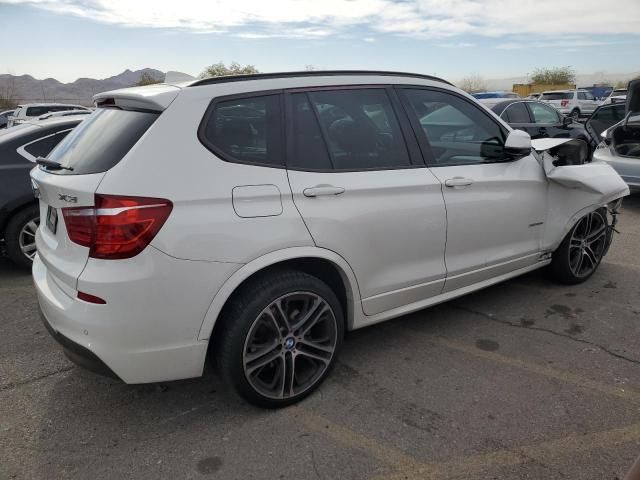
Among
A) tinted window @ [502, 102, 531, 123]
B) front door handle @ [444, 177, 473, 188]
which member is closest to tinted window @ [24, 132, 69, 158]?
front door handle @ [444, 177, 473, 188]

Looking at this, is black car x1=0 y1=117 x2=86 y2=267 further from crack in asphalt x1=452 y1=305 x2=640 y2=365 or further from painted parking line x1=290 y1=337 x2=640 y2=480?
crack in asphalt x1=452 y1=305 x2=640 y2=365

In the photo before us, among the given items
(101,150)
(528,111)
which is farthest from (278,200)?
(528,111)

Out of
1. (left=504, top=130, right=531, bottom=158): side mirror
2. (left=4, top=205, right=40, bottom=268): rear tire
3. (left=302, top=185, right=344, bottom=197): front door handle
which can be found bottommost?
(left=4, top=205, right=40, bottom=268): rear tire

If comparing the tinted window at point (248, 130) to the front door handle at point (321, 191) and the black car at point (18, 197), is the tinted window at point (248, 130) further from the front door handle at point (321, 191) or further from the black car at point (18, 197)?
the black car at point (18, 197)

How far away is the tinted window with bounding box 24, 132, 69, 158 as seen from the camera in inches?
198

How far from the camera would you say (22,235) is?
16.0 ft

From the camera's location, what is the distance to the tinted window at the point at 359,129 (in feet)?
9.45

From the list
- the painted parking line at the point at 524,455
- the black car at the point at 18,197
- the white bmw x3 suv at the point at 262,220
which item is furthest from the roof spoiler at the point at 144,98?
A: the black car at the point at 18,197

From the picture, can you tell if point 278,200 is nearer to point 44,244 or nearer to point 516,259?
point 44,244

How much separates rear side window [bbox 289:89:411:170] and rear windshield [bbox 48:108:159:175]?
790 millimetres

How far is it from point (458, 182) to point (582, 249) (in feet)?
6.00

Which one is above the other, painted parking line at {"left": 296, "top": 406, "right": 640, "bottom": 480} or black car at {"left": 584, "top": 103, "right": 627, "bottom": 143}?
black car at {"left": 584, "top": 103, "right": 627, "bottom": 143}

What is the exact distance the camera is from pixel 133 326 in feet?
7.50

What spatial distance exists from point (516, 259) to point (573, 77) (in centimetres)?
6745
